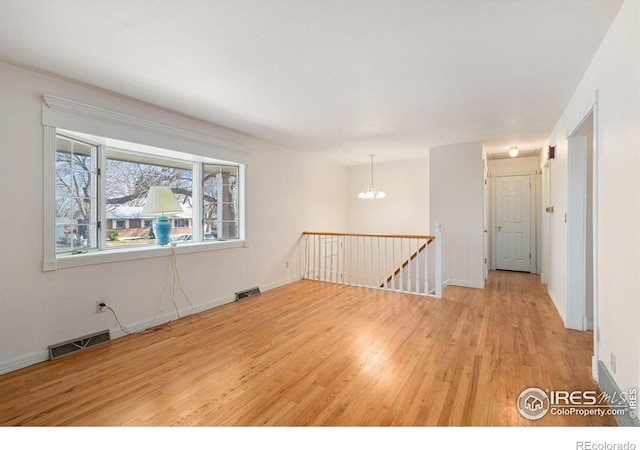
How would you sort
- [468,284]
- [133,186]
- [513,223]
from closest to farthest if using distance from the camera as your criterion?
[133,186] → [468,284] → [513,223]

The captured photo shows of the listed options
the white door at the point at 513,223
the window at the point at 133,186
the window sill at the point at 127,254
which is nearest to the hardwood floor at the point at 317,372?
the window sill at the point at 127,254

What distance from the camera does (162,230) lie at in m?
3.40

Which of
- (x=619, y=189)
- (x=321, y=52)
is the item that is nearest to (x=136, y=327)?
(x=321, y=52)

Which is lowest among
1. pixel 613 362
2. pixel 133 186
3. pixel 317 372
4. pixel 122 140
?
pixel 317 372

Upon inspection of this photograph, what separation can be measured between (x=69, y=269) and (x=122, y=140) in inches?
51.4

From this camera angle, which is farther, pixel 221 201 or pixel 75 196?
pixel 221 201

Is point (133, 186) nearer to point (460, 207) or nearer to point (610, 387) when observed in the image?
point (610, 387)

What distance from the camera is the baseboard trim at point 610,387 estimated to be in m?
1.47

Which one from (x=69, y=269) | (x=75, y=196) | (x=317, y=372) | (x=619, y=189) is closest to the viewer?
(x=619, y=189)

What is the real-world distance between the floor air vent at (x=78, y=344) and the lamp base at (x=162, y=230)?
105 centimetres

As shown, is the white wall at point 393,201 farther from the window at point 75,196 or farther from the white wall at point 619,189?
the window at point 75,196
